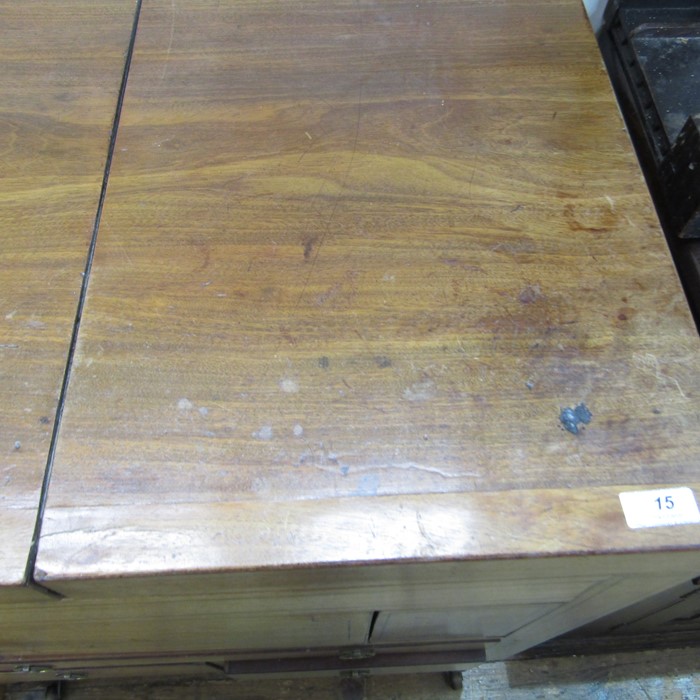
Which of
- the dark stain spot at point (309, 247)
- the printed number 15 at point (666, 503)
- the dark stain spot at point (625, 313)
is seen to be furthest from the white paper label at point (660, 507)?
the dark stain spot at point (309, 247)

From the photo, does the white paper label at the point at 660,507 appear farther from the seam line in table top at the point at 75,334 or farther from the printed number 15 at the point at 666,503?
the seam line in table top at the point at 75,334

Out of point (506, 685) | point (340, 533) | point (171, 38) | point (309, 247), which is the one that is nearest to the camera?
point (340, 533)

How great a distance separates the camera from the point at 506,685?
106 cm

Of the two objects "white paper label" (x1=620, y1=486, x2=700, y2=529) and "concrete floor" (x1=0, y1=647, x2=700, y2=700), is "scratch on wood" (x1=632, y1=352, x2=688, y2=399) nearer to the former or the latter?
"white paper label" (x1=620, y1=486, x2=700, y2=529)

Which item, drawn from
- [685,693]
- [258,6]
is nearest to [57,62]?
[258,6]

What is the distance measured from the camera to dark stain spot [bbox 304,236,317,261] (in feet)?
1.73

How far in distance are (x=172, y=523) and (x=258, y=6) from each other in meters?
0.58

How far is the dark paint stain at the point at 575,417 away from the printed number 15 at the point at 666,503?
0.22 ft

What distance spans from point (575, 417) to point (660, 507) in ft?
0.26

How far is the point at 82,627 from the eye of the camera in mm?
578

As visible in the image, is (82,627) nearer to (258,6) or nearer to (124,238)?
(124,238)

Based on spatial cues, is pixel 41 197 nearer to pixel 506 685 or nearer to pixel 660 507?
pixel 660 507

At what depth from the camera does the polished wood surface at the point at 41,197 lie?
44 centimetres

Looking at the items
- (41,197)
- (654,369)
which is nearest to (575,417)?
(654,369)
